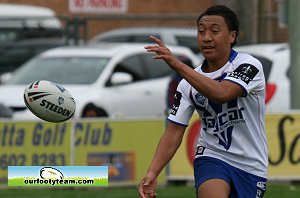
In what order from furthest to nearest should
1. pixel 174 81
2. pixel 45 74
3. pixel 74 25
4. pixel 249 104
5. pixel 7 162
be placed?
pixel 74 25
pixel 45 74
pixel 174 81
pixel 7 162
pixel 249 104

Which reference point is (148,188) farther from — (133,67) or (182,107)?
(133,67)

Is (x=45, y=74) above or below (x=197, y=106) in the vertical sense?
below

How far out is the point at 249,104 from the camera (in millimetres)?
7316

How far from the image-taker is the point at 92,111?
52.6 ft

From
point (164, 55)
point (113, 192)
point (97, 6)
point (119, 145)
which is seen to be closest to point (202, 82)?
point (164, 55)

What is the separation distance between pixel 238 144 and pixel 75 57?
11137 millimetres

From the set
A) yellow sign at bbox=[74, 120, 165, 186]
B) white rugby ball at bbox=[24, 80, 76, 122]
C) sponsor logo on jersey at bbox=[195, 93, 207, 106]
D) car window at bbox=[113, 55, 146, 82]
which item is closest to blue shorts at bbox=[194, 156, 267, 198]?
sponsor logo on jersey at bbox=[195, 93, 207, 106]

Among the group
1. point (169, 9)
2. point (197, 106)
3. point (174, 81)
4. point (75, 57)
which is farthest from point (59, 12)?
point (197, 106)

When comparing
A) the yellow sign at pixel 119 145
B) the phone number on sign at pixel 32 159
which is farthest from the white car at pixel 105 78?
the phone number on sign at pixel 32 159

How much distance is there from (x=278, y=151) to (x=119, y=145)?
1942mm

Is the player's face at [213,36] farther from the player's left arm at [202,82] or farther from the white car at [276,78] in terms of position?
the white car at [276,78]

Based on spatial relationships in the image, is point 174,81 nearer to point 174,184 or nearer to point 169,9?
point 174,184

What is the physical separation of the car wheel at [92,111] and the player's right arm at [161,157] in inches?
329

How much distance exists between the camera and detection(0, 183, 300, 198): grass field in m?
13.0
